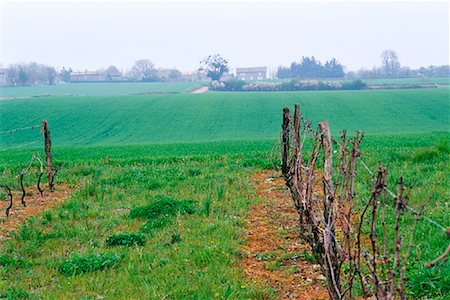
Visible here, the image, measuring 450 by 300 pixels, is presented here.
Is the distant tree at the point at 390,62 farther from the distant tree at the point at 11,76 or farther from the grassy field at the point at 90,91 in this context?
the distant tree at the point at 11,76

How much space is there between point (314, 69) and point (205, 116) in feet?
270

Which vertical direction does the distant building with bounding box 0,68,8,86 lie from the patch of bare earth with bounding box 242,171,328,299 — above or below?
above

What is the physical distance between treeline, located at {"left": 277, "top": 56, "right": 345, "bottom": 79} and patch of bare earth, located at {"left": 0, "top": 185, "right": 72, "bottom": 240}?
119393 millimetres

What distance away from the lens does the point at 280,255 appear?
6.90 m

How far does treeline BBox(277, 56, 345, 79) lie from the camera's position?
415ft

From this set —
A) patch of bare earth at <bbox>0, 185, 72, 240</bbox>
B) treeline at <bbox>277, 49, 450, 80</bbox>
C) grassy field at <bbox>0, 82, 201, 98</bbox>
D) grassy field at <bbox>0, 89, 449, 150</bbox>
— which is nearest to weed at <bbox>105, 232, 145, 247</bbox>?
patch of bare earth at <bbox>0, 185, 72, 240</bbox>

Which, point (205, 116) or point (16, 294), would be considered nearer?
point (16, 294)

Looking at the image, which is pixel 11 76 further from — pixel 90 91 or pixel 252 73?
pixel 252 73

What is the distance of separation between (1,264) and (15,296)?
1548mm

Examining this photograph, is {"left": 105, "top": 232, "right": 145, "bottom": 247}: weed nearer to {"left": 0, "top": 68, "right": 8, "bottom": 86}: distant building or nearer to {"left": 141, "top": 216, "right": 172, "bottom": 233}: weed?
{"left": 141, "top": 216, "right": 172, "bottom": 233}: weed

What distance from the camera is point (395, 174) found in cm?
1181

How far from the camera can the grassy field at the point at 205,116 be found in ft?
145

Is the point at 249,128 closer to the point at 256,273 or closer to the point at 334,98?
the point at 334,98

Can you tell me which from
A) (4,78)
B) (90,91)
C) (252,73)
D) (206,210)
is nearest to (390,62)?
(252,73)
